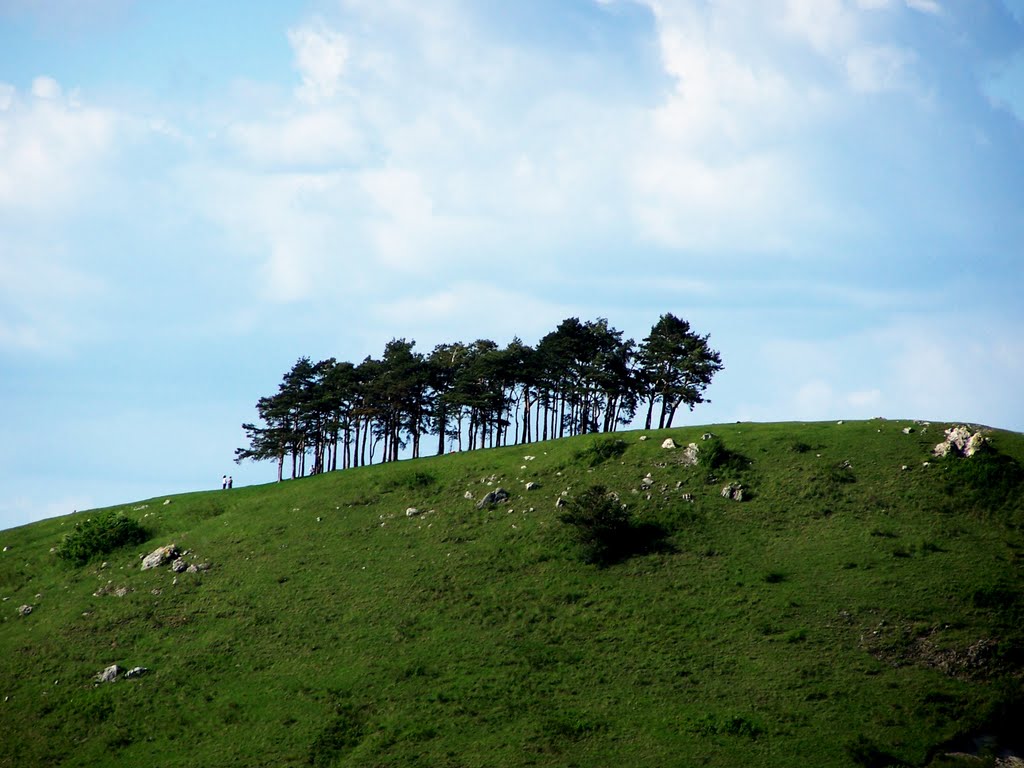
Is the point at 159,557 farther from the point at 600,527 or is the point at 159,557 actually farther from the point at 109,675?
the point at 600,527

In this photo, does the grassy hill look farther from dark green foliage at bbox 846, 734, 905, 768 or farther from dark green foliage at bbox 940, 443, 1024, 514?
dark green foliage at bbox 940, 443, 1024, 514

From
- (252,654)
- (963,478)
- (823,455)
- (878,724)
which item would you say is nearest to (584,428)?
(823,455)

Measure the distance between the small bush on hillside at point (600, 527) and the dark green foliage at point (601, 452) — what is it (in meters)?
11.1

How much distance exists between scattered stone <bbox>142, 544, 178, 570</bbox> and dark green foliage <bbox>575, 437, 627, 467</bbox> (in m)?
38.0

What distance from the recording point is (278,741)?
181ft

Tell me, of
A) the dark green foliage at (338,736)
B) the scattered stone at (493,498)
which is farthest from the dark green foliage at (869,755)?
the scattered stone at (493,498)

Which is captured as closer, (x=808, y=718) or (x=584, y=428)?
(x=808, y=718)

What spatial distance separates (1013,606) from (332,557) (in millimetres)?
50971

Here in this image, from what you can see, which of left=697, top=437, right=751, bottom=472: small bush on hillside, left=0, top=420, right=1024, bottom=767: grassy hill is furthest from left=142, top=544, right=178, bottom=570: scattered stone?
left=697, top=437, right=751, bottom=472: small bush on hillside

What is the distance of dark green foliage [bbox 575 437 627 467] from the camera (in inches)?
3329

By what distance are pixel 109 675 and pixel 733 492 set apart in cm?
4999

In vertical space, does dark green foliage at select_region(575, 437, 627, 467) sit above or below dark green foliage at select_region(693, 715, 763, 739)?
above

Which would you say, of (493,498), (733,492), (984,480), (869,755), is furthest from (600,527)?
(984,480)

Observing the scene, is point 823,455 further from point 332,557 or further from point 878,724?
point 332,557
